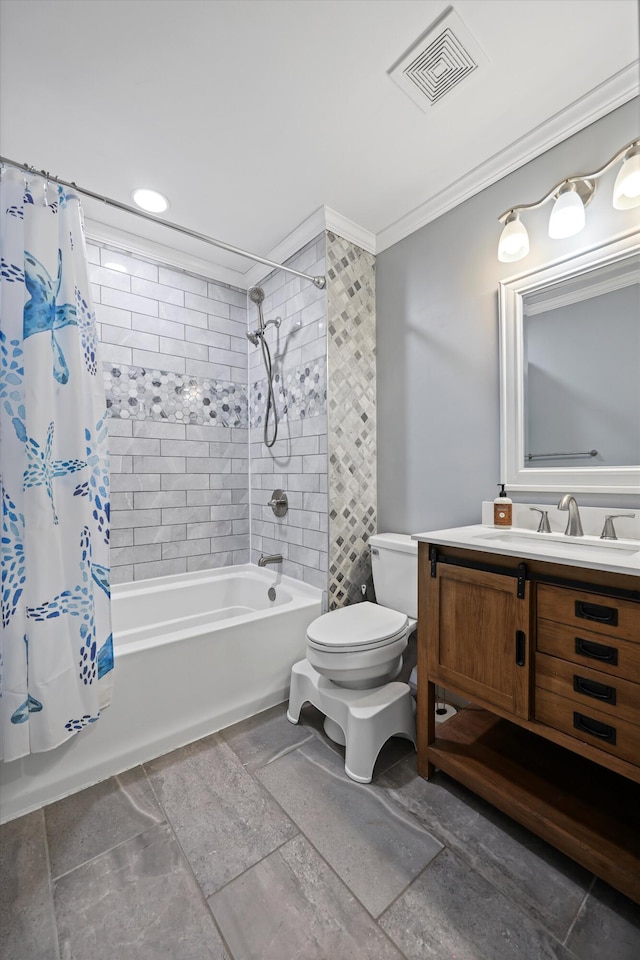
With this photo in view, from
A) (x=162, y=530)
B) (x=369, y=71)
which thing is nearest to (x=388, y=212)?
(x=369, y=71)

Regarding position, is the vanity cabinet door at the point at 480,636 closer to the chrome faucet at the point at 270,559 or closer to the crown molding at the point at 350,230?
the chrome faucet at the point at 270,559

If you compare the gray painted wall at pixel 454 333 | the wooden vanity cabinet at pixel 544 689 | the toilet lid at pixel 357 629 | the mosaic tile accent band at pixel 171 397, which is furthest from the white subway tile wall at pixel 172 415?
the wooden vanity cabinet at pixel 544 689

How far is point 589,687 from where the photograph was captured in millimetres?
1080

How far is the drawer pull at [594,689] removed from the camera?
1040 millimetres

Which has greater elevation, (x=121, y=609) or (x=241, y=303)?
(x=241, y=303)

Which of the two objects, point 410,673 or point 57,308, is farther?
point 410,673

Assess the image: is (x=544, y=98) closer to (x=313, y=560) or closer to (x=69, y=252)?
(x=69, y=252)

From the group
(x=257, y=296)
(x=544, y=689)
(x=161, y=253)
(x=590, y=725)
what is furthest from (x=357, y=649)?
(x=161, y=253)

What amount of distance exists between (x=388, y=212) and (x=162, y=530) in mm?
2176

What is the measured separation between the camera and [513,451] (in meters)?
1.73

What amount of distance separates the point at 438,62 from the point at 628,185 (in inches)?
29.5

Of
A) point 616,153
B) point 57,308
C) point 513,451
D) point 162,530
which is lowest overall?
point 162,530

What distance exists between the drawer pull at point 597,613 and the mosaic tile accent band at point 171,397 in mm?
2238

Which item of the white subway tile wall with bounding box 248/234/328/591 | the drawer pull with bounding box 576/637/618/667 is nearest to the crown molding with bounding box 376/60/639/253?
the white subway tile wall with bounding box 248/234/328/591
